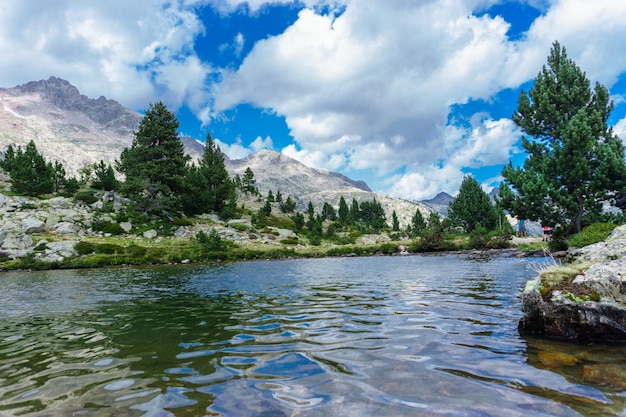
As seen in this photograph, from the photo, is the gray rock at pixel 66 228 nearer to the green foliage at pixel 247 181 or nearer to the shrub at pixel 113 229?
the shrub at pixel 113 229

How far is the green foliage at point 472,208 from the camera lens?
84188 millimetres

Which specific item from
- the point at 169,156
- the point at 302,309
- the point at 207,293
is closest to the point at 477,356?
the point at 302,309

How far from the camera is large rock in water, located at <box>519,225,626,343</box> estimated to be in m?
6.79

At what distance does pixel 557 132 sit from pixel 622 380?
1835 inches

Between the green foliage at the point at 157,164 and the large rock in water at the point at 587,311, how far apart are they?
231 ft

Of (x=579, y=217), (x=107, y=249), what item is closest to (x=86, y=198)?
(x=107, y=249)

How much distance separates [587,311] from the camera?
22.8 ft

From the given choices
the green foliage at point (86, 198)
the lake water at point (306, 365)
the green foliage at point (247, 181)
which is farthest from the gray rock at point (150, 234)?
the green foliage at point (247, 181)

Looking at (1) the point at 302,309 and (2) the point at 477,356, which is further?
(1) the point at 302,309

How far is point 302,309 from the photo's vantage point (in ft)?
38.6

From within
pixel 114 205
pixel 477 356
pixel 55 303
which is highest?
pixel 114 205

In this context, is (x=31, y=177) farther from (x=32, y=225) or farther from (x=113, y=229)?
(x=113, y=229)

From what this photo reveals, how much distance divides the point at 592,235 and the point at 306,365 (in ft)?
121

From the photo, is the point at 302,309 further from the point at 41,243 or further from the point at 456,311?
the point at 41,243
